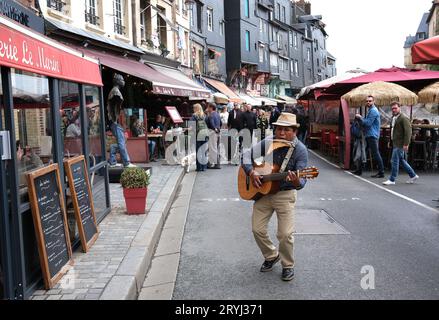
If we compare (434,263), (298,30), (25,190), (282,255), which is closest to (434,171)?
(434,263)

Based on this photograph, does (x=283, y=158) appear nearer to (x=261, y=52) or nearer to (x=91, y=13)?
(x=91, y=13)

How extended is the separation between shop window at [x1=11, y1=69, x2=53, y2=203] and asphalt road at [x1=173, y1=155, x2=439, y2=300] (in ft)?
5.71

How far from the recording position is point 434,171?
41.5ft

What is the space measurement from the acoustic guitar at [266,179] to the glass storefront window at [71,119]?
2.07m

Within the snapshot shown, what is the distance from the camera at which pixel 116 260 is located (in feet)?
16.3

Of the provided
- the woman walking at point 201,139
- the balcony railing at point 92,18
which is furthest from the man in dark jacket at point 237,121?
the balcony railing at point 92,18

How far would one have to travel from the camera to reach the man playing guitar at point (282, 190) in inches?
184

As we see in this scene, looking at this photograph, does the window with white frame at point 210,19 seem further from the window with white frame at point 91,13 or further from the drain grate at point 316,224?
the drain grate at point 316,224

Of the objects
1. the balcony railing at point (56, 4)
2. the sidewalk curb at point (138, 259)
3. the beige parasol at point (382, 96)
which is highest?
the balcony railing at point (56, 4)

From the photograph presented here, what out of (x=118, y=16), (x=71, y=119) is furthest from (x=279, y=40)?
(x=71, y=119)

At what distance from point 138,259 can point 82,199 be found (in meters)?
0.99

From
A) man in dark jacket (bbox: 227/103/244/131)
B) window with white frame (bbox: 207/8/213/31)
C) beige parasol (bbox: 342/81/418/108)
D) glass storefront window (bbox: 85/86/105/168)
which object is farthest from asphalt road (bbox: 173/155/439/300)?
window with white frame (bbox: 207/8/213/31)

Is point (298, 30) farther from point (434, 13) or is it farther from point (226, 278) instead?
point (226, 278)
